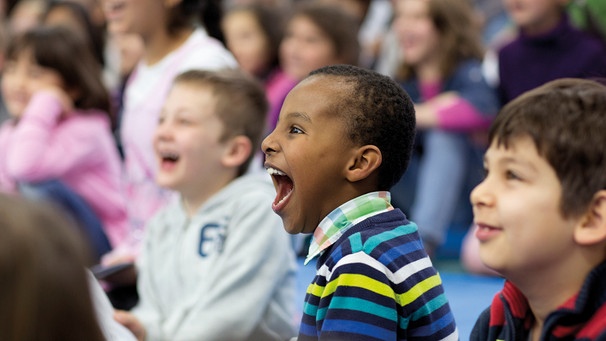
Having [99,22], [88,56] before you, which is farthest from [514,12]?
[99,22]

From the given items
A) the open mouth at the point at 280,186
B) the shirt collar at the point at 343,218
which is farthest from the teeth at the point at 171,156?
the shirt collar at the point at 343,218

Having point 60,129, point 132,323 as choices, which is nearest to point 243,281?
point 132,323

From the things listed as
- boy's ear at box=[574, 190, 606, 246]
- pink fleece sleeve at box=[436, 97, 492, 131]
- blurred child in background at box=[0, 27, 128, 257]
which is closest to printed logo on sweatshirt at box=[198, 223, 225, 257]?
boy's ear at box=[574, 190, 606, 246]

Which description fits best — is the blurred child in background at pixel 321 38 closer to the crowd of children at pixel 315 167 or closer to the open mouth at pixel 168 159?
the crowd of children at pixel 315 167

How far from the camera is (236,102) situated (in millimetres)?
2854

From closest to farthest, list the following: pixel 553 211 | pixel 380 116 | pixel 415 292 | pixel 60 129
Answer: pixel 553 211 → pixel 415 292 → pixel 380 116 → pixel 60 129

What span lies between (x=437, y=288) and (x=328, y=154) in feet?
0.99

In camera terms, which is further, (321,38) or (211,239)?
(321,38)

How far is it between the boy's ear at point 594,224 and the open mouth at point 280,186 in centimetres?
52

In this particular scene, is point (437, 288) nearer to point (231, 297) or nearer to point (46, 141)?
point (231, 297)

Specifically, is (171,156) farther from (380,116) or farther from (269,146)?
(380,116)

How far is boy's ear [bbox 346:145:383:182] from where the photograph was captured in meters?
1.86

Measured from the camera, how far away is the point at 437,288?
6.07 feet

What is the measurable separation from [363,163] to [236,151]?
102 cm
